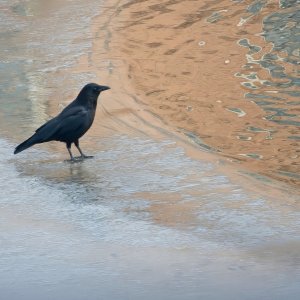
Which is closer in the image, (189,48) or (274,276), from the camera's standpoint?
(274,276)

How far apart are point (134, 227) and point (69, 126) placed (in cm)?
176

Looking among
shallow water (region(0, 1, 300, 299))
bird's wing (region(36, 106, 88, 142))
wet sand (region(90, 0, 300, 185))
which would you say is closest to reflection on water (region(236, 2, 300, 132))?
wet sand (region(90, 0, 300, 185))

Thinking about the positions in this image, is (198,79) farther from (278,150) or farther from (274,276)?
(274,276)

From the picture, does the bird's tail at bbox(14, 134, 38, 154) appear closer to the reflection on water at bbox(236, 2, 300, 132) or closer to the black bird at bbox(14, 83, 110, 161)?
the black bird at bbox(14, 83, 110, 161)

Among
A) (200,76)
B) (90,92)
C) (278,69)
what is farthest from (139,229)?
(278,69)

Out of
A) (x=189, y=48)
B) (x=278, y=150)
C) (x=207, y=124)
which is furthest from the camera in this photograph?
(x=189, y=48)

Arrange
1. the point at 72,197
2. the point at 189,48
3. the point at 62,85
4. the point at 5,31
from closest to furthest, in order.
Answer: the point at 72,197, the point at 62,85, the point at 189,48, the point at 5,31

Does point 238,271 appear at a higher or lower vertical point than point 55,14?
higher

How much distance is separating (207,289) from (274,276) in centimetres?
38

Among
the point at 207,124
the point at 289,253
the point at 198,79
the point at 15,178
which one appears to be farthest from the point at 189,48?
the point at 289,253

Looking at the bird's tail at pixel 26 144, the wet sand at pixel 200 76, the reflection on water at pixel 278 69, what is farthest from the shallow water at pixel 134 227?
the reflection on water at pixel 278 69

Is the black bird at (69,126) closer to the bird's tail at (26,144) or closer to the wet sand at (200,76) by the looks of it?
the bird's tail at (26,144)

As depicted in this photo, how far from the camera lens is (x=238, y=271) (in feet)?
18.3

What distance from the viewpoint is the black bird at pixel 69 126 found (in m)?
7.82
